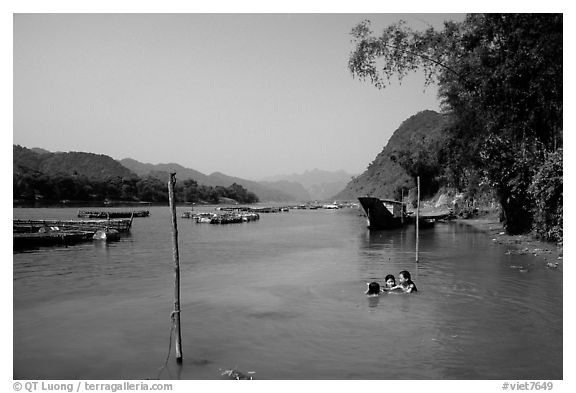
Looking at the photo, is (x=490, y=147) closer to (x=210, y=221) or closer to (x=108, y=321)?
(x=108, y=321)

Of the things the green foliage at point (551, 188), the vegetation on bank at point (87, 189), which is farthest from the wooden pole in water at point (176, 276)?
the green foliage at point (551, 188)

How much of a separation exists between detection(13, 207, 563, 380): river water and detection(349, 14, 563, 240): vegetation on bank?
3.33m

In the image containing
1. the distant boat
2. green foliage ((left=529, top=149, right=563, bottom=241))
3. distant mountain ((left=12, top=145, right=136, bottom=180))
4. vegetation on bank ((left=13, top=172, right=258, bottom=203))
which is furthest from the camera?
vegetation on bank ((left=13, top=172, right=258, bottom=203))

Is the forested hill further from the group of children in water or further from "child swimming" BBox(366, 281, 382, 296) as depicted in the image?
"child swimming" BBox(366, 281, 382, 296)

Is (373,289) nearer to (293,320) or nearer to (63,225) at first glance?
(293,320)

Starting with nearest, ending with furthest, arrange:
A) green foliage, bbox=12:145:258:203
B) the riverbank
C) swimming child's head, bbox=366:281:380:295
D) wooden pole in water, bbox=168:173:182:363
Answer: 1. wooden pole in water, bbox=168:173:182:363
2. swimming child's head, bbox=366:281:380:295
3. the riverbank
4. green foliage, bbox=12:145:258:203

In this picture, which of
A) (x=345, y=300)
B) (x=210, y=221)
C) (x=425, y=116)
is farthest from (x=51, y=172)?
(x=425, y=116)

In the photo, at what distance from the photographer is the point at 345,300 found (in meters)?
12.0

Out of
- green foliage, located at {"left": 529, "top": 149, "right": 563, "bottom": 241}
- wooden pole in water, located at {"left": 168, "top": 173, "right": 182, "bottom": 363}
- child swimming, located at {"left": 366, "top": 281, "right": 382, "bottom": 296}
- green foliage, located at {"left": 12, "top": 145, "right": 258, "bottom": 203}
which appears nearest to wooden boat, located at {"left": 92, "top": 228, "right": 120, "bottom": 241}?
green foliage, located at {"left": 12, "top": 145, "right": 258, "bottom": 203}

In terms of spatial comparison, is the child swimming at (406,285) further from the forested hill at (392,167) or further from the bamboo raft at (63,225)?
the forested hill at (392,167)

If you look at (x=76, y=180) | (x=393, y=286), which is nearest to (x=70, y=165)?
(x=76, y=180)

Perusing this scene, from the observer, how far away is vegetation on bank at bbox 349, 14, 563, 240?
12.9 m

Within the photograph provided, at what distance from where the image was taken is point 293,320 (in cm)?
1019

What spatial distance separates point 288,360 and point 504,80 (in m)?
11.0
